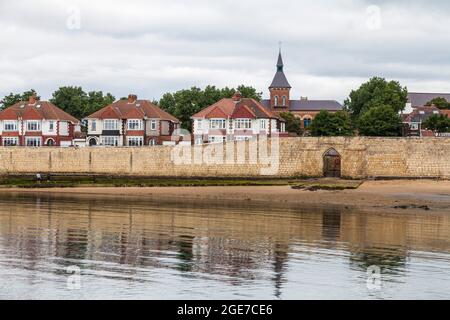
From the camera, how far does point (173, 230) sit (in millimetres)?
41625

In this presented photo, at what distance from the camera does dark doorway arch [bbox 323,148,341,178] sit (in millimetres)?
73875

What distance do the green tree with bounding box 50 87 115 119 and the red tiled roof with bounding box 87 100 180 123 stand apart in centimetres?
2136

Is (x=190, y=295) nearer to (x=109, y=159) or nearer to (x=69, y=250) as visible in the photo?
(x=69, y=250)

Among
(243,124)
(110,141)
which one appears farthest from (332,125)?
(110,141)

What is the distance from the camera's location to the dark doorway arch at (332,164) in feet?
242

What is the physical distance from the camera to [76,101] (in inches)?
4592

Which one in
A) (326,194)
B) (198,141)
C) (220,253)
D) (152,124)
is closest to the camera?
(220,253)

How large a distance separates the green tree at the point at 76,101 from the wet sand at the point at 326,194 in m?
44.3

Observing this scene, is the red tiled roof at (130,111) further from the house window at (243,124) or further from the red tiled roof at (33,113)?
the house window at (243,124)

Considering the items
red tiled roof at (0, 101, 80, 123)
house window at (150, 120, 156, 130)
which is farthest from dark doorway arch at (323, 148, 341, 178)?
red tiled roof at (0, 101, 80, 123)

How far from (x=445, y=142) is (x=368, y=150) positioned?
20.9ft

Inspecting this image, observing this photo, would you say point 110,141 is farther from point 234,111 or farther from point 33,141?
point 234,111

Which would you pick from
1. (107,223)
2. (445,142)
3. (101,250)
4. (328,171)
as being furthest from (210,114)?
(101,250)

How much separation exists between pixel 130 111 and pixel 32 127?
10531 mm
